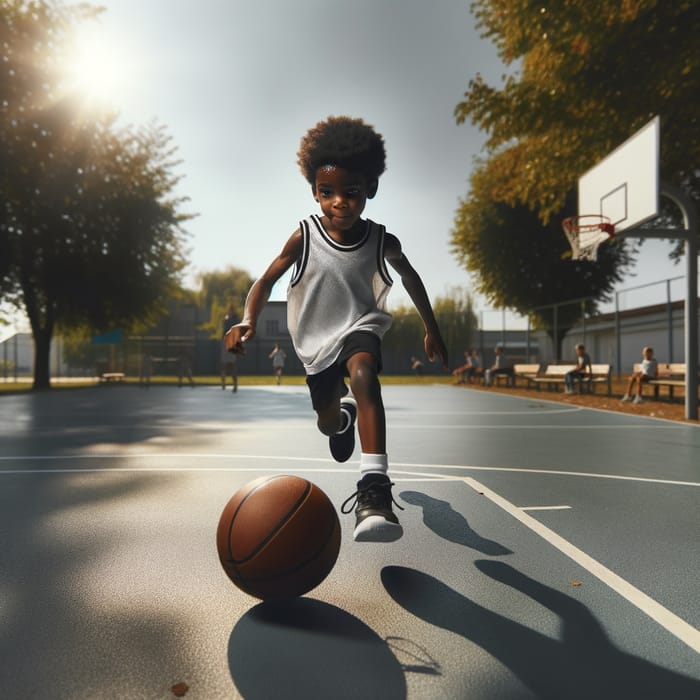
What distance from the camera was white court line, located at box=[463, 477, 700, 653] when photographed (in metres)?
2.10

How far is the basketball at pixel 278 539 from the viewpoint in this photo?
2.31 m

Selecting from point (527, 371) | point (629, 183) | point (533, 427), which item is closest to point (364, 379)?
point (533, 427)

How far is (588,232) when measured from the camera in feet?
39.4

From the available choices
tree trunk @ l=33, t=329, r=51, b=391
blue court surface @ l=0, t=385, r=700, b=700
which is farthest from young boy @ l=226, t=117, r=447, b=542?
tree trunk @ l=33, t=329, r=51, b=391

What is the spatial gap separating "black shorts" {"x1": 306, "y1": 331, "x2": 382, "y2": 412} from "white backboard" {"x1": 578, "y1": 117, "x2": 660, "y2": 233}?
26.9 feet

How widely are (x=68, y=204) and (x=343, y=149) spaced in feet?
63.5

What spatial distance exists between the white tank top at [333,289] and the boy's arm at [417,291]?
0.27 ft

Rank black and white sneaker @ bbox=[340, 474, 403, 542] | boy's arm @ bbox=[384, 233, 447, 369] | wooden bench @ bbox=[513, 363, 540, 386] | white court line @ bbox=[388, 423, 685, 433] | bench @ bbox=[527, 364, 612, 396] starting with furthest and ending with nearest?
wooden bench @ bbox=[513, 363, 540, 386], bench @ bbox=[527, 364, 612, 396], white court line @ bbox=[388, 423, 685, 433], boy's arm @ bbox=[384, 233, 447, 369], black and white sneaker @ bbox=[340, 474, 403, 542]

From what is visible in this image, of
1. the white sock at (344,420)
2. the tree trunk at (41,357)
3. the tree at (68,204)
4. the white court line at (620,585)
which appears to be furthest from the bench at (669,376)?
the tree trunk at (41,357)

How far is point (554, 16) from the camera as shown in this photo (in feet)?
41.5

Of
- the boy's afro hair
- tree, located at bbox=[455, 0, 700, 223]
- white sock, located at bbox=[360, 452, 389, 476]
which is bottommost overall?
white sock, located at bbox=[360, 452, 389, 476]

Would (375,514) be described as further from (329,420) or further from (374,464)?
(329,420)

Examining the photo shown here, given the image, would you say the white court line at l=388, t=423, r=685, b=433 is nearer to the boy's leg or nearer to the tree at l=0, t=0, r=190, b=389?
the boy's leg

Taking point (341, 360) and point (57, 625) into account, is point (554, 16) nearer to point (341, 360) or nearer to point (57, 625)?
point (341, 360)
